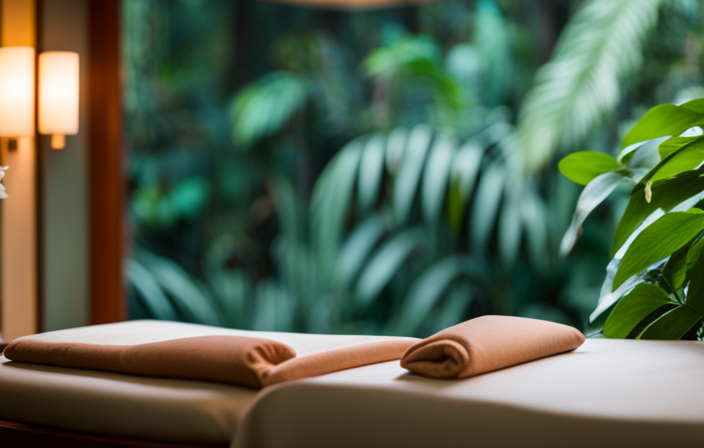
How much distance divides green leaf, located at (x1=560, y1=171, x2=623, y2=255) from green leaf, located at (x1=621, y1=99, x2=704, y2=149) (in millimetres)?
107

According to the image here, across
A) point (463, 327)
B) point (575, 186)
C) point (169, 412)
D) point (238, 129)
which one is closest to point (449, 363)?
point (463, 327)

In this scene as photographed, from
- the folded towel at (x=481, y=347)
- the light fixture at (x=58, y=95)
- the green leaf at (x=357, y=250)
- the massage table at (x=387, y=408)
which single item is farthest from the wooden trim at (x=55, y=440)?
the green leaf at (x=357, y=250)

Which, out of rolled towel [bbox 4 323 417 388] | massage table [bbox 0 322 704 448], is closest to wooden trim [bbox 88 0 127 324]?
rolled towel [bbox 4 323 417 388]

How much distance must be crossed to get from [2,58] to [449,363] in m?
1.99

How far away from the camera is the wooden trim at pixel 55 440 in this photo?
1221 millimetres

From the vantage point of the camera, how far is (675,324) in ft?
5.60

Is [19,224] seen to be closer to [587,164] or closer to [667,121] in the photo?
[587,164]

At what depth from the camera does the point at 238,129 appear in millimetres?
4164

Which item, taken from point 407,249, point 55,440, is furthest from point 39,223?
point 407,249

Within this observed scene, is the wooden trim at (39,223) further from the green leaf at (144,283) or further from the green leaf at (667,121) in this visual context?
the green leaf at (667,121)

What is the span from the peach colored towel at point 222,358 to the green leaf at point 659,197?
666 millimetres

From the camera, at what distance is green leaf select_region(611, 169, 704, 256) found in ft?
5.59

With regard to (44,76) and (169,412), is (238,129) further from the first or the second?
(169,412)

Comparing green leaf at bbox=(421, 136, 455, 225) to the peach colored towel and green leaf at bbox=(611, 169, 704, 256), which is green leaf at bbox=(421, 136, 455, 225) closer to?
green leaf at bbox=(611, 169, 704, 256)
